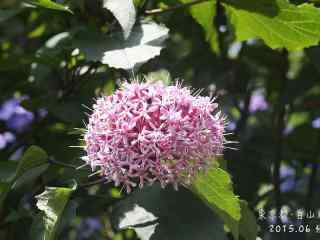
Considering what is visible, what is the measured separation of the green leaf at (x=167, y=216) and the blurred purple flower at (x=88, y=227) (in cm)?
101

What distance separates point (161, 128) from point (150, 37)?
1.07 feet

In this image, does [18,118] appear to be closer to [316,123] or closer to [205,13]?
[205,13]

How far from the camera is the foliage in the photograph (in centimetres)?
124

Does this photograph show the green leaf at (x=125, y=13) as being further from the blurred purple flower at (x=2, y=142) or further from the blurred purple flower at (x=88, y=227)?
the blurred purple flower at (x=88, y=227)

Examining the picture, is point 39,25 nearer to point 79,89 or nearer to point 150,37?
point 79,89

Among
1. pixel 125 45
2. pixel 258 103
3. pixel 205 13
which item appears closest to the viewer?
pixel 125 45

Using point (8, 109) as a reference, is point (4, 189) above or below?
above

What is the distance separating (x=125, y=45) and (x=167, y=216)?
36 centimetres

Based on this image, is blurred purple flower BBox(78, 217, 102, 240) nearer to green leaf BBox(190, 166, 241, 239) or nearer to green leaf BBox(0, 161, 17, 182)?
green leaf BBox(0, 161, 17, 182)

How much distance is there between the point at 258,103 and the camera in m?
2.74

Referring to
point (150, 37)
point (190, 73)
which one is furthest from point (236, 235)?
point (190, 73)

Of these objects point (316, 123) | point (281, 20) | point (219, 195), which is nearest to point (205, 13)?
point (281, 20)

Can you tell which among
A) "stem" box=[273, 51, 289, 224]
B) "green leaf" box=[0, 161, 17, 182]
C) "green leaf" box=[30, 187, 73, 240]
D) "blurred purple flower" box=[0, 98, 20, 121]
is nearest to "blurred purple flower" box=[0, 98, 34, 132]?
"blurred purple flower" box=[0, 98, 20, 121]

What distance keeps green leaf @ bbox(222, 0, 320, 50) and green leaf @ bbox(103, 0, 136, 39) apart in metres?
0.26
